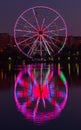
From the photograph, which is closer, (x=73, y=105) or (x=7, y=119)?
(x=7, y=119)

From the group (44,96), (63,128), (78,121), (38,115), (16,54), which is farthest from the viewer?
(16,54)

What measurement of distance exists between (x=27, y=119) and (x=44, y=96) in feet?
20.8

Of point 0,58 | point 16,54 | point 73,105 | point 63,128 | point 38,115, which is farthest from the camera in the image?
point 16,54

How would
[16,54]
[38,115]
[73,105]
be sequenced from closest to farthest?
1. [38,115]
2. [73,105]
3. [16,54]

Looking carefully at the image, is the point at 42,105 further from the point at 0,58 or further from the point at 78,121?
the point at 0,58

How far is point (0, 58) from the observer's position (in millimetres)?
102062

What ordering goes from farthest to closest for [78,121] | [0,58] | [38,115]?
[0,58]
[38,115]
[78,121]

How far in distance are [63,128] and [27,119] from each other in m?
1.83

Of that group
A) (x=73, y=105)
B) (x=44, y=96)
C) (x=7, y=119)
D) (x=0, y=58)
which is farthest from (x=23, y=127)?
(x=0, y=58)

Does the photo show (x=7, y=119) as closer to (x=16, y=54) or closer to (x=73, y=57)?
(x=16, y=54)

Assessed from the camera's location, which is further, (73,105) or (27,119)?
(73,105)

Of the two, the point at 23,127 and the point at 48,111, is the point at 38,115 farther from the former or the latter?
the point at 23,127

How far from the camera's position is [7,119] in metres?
10.6

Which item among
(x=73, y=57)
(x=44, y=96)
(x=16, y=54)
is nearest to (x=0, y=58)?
(x=16, y=54)
